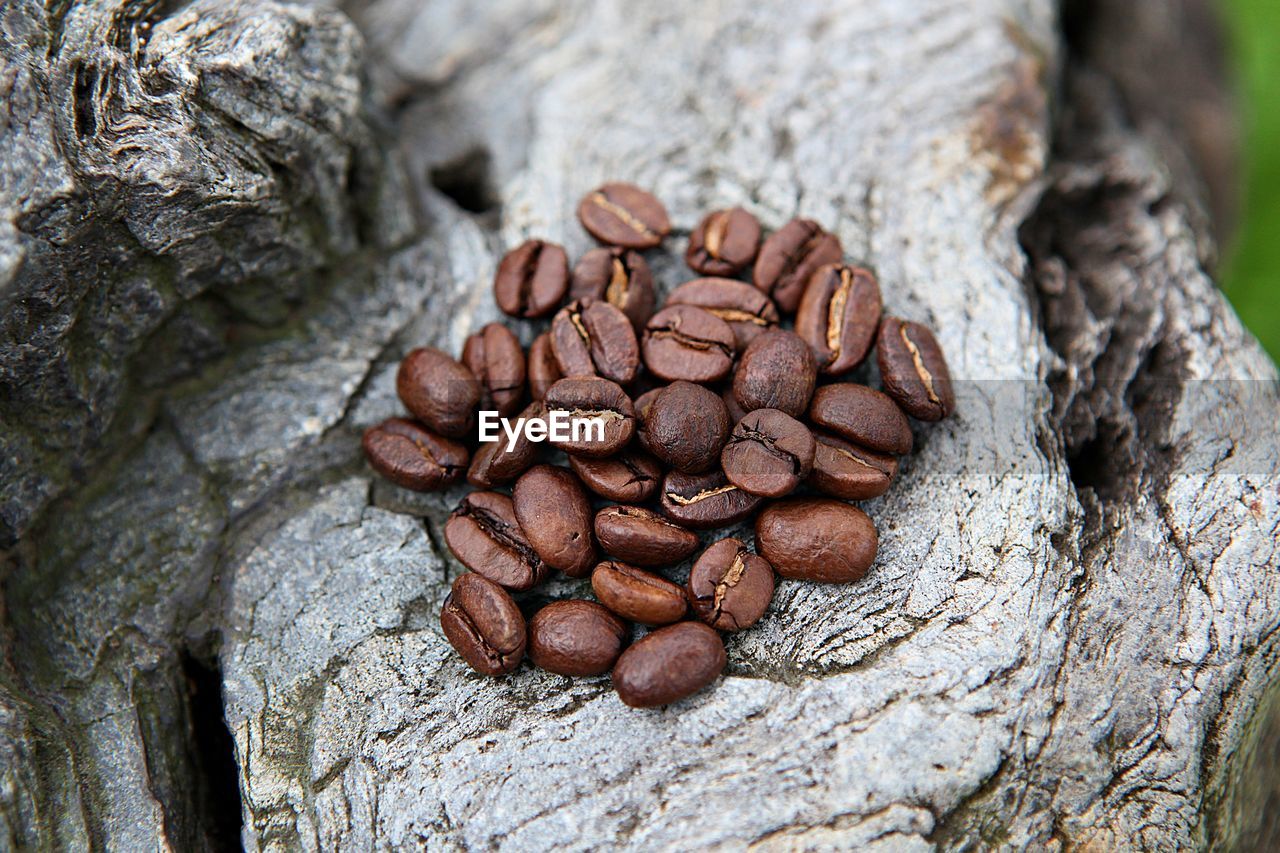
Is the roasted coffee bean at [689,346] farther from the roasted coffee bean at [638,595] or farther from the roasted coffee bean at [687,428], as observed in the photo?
the roasted coffee bean at [638,595]

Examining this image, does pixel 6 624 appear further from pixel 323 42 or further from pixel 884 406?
pixel 884 406

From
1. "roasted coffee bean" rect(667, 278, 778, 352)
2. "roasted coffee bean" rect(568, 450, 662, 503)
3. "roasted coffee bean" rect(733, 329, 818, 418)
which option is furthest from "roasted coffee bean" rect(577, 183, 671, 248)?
"roasted coffee bean" rect(568, 450, 662, 503)

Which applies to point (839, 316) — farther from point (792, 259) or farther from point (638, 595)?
point (638, 595)

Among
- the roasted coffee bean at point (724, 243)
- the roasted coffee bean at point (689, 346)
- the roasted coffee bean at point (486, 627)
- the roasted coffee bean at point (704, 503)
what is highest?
the roasted coffee bean at point (724, 243)

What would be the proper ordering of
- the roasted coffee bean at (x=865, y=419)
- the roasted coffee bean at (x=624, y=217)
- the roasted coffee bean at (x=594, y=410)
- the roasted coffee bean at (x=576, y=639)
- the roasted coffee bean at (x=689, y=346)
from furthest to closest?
the roasted coffee bean at (x=624, y=217), the roasted coffee bean at (x=689, y=346), the roasted coffee bean at (x=865, y=419), the roasted coffee bean at (x=594, y=410), the roasted coffee bean at (x=576, y=639)

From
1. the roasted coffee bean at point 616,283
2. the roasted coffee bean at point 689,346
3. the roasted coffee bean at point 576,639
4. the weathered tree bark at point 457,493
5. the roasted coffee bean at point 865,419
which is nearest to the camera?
the weathered tree bark at point 457,493

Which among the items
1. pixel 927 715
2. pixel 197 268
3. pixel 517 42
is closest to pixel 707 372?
pixel 927 715

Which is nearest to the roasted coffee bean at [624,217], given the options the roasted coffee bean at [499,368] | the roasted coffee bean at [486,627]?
the roasted coffee bean at [499,368]

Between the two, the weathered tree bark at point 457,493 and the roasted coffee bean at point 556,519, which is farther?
the roasted coffee bean at point 556,519
